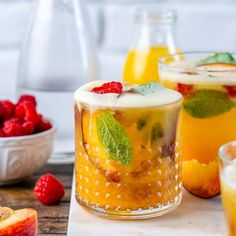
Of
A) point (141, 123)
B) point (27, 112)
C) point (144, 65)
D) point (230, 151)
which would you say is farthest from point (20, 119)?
point (230, 151)

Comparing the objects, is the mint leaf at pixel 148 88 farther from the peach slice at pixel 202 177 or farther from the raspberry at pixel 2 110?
the raspberry at pixel 2 110

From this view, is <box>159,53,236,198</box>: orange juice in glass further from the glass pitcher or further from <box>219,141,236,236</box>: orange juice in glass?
the glass pitcher

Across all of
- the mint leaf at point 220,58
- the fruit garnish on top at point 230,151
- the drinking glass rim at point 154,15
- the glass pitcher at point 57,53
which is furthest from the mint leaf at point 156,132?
the glass pitcher at point 57,53

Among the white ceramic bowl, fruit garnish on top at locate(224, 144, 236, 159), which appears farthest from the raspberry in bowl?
fruit garnish on top at locate(224, 144, 236, 159)

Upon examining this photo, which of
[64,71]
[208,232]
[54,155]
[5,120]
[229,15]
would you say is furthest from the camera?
[229,15]

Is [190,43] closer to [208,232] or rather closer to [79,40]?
[79,40]

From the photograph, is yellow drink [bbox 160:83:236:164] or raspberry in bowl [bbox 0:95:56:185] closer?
yellow drink [bbox 160:83:236:164]

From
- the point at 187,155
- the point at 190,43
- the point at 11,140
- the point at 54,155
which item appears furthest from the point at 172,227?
the point at 190,43
